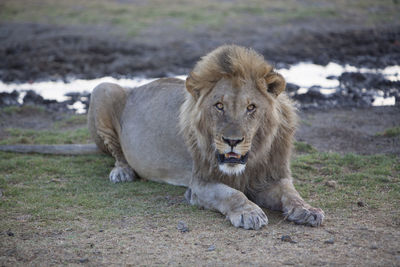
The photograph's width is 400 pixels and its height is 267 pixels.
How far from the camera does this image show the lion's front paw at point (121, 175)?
5734 mm

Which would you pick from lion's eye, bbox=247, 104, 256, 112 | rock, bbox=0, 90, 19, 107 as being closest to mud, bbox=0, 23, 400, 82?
rock, bbox=0, 90, 19, 107

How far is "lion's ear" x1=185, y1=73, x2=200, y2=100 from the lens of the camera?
4.34m

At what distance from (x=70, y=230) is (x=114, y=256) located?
76cm

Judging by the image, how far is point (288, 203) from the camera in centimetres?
422

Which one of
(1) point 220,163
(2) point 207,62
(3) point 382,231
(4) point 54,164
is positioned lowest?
(4) point 54,164

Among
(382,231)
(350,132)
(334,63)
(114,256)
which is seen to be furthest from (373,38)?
(114,256)

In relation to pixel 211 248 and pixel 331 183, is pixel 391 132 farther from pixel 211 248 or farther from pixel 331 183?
pixel 211 248

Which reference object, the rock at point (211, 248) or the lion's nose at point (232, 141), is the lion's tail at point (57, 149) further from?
the rock at point (211, 248)

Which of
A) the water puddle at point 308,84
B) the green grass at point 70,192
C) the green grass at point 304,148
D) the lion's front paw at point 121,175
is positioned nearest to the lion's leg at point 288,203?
the green grass at point 70,192

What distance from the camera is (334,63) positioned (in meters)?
12.5

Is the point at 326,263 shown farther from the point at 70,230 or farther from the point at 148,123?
the point at 148,123

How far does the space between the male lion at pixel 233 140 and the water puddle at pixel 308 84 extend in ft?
13.6

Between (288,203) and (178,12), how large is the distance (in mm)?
14195

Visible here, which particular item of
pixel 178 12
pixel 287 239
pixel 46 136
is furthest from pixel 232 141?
pixel 178 12
